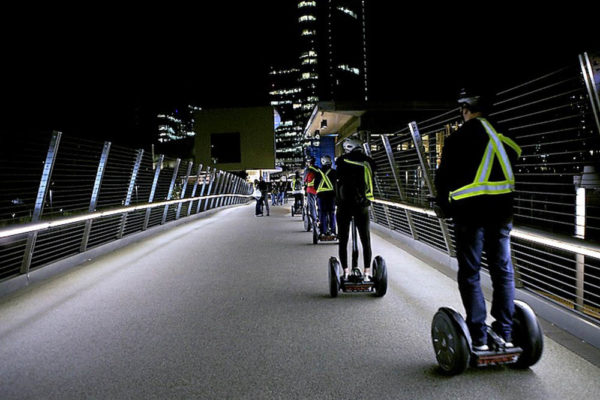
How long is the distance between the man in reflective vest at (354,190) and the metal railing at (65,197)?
148 inches

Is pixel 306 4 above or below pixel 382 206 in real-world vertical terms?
above

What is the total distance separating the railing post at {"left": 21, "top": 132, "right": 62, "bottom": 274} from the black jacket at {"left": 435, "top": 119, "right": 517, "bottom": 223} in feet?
18.0

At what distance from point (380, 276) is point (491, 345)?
2.11 metres

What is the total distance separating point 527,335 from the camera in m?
2.90

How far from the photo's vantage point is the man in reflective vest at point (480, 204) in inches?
113

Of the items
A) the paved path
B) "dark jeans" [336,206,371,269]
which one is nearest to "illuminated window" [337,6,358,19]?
the paved path

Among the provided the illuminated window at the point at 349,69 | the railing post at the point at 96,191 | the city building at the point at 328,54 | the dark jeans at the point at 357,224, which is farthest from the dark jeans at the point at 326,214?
the illuminated window at the point at 349,69

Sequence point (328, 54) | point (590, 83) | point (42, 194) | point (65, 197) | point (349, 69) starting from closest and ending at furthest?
point (590, 83) < point (42, 194) < point (65, 197) < point (349, 69) < point (328, 54)

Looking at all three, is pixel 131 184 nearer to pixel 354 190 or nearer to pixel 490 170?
pixel 354 190

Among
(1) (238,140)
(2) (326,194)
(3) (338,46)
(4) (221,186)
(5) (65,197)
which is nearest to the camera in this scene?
(5) (65,197)

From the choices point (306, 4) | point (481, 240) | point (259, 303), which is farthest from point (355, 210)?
point (306, 4)

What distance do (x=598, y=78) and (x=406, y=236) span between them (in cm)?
642

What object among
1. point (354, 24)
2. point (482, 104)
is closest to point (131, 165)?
point (482, 104)

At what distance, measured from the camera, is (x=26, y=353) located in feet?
11.7
